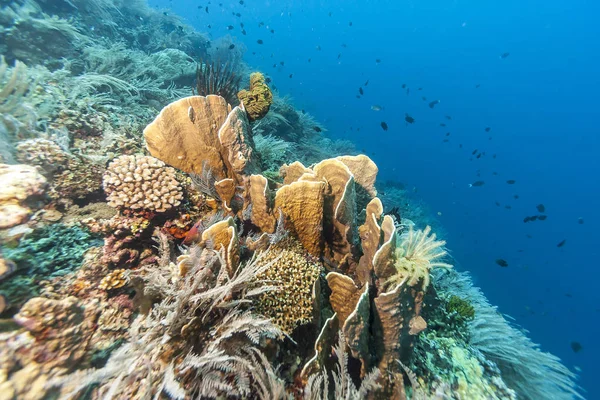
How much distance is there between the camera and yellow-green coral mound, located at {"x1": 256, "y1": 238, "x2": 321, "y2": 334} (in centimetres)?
207

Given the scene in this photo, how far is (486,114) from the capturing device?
3942 inches

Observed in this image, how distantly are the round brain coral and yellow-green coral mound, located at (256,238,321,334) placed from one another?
1.34 m

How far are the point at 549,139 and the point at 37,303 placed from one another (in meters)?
123

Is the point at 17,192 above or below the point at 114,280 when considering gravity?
above

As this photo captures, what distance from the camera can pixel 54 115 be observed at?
3988mm

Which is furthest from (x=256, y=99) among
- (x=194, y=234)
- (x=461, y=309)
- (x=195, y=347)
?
(x=461, y=309)

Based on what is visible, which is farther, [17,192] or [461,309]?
[461,309]

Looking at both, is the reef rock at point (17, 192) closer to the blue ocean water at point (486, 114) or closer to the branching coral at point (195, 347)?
the branching coral at point (195, 347)

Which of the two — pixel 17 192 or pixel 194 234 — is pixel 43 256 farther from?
pixel 194 234

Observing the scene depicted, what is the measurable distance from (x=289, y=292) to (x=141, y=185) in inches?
77.1

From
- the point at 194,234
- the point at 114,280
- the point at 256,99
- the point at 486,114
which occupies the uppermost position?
the point at 486,114

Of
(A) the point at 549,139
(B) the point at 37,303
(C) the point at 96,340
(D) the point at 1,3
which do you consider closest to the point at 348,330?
(C) the point at 96,340

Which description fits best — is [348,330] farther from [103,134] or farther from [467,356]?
[103,134]

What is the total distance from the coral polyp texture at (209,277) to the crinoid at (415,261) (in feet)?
0.06
